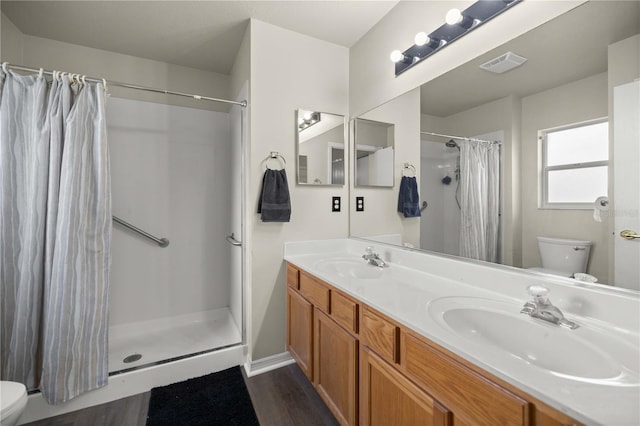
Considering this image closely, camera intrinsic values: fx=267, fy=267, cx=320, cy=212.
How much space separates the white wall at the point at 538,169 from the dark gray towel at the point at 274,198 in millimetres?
1318

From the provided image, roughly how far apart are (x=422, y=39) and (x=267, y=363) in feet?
7.51

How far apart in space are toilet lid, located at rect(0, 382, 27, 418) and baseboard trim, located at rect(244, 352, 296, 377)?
1108 millimetres

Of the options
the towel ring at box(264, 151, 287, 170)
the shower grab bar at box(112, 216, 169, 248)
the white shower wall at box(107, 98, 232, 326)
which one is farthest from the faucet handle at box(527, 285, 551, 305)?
the shower grab bar at box(112, 216, 169, 248)

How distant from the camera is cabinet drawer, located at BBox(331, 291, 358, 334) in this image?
1.18 metres

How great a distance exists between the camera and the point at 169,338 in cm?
225

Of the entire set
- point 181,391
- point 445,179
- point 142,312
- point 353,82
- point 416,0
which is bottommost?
point 181,391

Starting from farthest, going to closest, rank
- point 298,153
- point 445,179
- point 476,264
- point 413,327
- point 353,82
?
point 353,82 → point 298,153 → point 445,179 → point 476,264 → point 413,327

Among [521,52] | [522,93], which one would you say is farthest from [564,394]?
[521,52]

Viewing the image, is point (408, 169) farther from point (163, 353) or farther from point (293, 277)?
point (163, 353)

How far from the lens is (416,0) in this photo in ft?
5.10

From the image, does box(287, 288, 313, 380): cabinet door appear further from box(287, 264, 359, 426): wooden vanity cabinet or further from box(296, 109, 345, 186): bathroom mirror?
box(296, 109, 345, 186): bathroom mirror

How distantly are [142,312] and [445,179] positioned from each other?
106 inches

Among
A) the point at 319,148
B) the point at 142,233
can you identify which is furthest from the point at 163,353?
the point at 319,148

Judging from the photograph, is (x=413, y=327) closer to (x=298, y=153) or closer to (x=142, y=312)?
(x=298, y=153)
